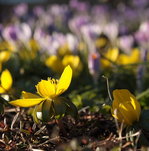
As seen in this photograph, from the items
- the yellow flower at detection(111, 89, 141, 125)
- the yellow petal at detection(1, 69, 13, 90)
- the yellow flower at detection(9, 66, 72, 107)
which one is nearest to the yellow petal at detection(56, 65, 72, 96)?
the yellow flower at detection(9, 66, 72, 107)

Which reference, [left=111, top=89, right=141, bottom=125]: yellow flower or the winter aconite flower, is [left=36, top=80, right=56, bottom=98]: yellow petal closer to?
the winter aconite flower

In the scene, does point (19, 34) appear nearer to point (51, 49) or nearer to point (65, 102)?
point (51, 49)

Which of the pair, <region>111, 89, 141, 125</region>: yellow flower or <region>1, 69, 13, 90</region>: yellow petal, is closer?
<region>111, 89, 141, 125</region>: yellow flower

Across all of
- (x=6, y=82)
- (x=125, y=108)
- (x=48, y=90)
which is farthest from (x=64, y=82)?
(x=6, y=82)

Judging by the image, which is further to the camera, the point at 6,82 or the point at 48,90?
the point at 6,82

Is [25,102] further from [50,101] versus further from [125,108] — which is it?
[125,108]

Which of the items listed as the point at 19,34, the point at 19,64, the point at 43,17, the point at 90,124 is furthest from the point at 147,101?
the point at 43,17

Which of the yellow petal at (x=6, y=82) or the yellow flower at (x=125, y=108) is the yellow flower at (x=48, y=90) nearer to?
the yellow flower at (x=125, y=108)
